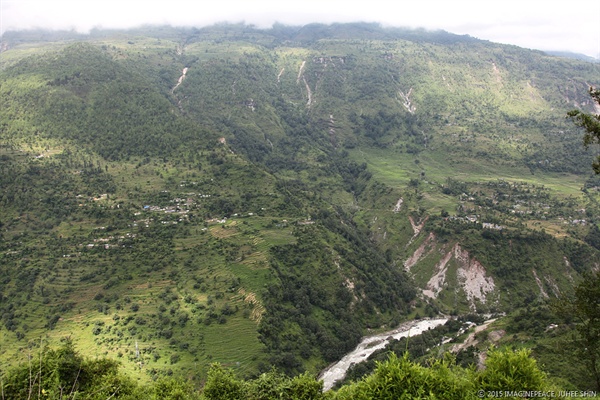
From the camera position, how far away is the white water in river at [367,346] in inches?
3103

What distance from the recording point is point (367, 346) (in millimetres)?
90500

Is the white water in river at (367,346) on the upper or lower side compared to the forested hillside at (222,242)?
lower

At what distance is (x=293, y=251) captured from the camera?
104438 mm

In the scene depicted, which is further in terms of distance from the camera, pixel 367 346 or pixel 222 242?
pixel 222 242

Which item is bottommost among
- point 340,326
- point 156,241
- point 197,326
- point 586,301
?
point 340,326

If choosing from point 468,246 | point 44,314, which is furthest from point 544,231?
point 44,314

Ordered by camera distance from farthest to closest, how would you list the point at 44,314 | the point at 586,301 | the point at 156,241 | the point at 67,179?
the point at 67,179, the point at 156,241, the point at 44,314, the point at 586,301

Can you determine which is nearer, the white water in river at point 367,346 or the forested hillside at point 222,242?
the forested hillside at point 222,242

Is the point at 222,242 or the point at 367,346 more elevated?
the point at 222,242

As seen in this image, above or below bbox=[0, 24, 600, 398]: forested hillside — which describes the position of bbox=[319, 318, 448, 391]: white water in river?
below

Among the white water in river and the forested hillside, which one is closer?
the forested hillside

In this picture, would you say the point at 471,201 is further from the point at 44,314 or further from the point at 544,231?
the point at 44,314

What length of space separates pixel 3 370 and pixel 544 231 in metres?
141

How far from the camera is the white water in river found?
78812 mm
